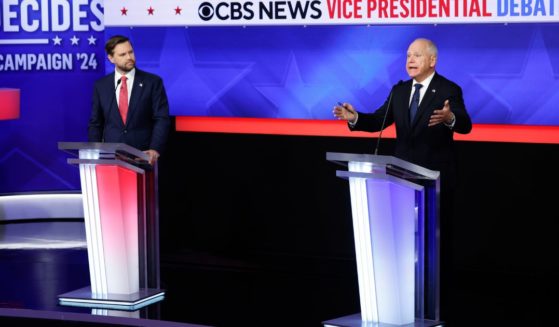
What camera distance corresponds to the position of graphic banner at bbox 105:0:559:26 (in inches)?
261

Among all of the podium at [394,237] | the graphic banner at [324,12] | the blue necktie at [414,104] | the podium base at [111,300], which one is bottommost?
the podium base at [111,300]

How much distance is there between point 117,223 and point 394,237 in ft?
4.97

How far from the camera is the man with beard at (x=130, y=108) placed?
246 inches

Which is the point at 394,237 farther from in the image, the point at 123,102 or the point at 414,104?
the point at 123,102

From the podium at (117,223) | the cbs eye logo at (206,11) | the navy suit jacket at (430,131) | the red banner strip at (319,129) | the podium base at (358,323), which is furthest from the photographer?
the cbs eye logo at (206,11)

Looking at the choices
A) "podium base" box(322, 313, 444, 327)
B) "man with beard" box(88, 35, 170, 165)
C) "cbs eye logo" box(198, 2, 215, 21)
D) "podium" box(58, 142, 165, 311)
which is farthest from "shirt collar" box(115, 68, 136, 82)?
"podium base" box(322, 313, 444, 327)

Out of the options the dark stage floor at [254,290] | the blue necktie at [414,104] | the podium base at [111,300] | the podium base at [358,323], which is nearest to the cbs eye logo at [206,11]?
the dark stage floor at [254,290]

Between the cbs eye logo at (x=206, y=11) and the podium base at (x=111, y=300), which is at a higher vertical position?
the cbs eye logo at (x=206, y=11)

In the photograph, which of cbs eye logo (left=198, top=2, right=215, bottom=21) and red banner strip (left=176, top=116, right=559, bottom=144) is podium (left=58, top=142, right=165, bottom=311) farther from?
cbs eye logo (left=198, top=2, right=215, bottom=21)

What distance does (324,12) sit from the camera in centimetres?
715

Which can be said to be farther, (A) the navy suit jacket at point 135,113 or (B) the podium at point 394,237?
(A) the navy suit jacket at point 135,113

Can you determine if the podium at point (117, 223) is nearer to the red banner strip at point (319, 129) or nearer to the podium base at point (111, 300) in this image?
the podium base at point (111, 300)

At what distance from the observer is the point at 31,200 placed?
28.5ft

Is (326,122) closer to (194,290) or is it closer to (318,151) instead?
(318,151)
